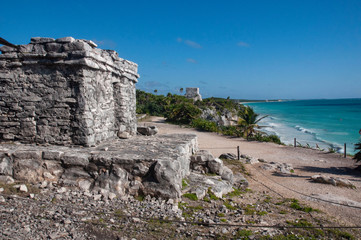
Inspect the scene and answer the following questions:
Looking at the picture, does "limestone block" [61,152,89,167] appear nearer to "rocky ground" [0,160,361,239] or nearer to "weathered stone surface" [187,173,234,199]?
"rocky ground" [0,160,361,239]

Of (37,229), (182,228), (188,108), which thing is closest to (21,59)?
(37,229)

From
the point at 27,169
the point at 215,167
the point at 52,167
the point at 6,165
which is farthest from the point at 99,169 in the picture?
the point at 215,167

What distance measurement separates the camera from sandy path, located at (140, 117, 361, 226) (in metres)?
6.24

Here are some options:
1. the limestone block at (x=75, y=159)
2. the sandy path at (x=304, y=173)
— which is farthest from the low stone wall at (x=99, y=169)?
the sandy path at (x=304, y=173)

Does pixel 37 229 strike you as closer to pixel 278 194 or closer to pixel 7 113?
pixel 7 113

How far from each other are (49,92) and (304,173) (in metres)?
9.40

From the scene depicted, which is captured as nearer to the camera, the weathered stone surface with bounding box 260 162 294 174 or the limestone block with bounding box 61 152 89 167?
the limestone block with bounding box 61 152 89 167

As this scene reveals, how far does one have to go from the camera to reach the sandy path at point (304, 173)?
20.5ft

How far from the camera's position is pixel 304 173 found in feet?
33.6

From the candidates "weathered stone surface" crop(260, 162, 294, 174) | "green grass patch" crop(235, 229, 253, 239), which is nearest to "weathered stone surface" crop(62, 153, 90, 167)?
"green grass patch" crop(235, 229, 253, 239)

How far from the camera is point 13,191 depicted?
4.71 m

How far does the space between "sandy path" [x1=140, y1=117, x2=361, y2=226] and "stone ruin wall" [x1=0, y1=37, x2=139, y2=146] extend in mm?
5099

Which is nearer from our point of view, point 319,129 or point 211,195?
point 211,195

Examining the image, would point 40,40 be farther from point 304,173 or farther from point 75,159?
point 304,173
